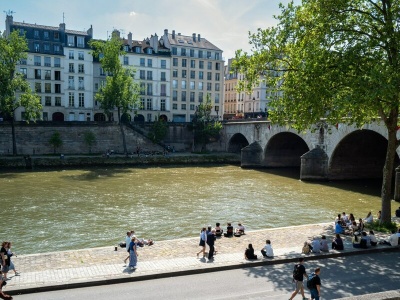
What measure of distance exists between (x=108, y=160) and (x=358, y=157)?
32.1m

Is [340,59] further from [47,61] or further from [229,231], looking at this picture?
[47,61]

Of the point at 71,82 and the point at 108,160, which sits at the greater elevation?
the point at 71,82

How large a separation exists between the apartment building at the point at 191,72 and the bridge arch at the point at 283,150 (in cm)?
2945

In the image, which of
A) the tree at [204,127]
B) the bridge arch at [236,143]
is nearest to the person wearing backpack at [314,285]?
the tree at [204,127]

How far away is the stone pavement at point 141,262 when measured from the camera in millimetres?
14289

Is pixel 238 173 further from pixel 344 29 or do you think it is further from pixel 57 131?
pixel 344 29

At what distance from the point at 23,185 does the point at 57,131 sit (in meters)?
24.8

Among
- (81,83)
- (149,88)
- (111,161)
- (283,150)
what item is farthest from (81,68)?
(283,150)

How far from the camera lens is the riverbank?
52906mm

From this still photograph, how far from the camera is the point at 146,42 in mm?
88438

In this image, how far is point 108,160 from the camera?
57500mm

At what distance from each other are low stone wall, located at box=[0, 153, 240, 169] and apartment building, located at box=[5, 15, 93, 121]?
70.2 feet

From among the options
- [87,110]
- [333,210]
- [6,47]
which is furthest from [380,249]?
[87,110]

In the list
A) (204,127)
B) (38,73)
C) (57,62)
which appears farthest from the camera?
(57,62)
